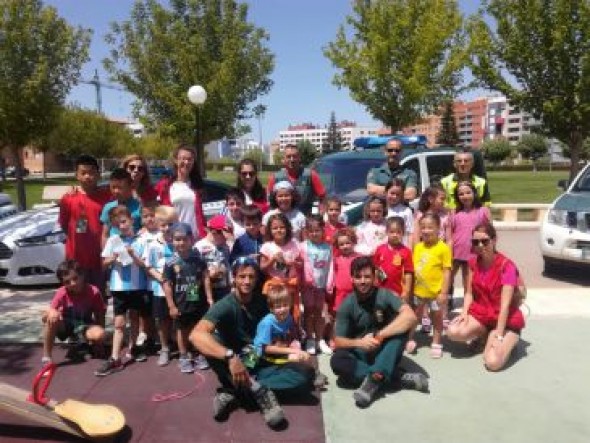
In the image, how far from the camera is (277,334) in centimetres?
398

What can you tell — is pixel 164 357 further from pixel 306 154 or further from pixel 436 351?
pixel 306 154

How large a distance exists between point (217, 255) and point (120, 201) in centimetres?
99

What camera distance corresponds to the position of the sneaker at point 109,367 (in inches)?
176

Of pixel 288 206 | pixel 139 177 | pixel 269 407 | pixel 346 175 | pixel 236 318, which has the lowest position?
pixel 269 407

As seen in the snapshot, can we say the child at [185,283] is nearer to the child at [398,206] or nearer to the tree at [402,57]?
the child at [398,206]

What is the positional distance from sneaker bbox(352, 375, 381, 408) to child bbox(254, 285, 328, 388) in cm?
40

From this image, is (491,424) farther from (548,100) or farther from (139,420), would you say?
(548,100)

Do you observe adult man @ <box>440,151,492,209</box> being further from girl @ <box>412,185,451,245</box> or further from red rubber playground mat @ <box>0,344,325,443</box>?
red rubber playground mat @ <box>0,344,325,443</box>

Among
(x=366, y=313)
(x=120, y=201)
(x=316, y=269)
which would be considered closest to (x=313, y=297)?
(x=316, y=269)

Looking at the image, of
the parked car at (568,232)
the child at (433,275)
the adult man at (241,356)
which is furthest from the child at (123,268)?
the parked car at (568,232)

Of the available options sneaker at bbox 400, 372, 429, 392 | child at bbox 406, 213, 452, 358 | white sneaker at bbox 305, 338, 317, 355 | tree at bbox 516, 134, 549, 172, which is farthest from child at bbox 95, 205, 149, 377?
tree at bbox 516, 134, 549, 172

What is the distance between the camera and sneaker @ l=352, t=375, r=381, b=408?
385cm

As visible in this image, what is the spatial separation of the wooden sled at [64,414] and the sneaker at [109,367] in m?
0.87

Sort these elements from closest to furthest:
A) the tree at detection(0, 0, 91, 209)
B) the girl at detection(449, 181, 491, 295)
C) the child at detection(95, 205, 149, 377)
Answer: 1. the child at detection(95, 205, 149, 377)
2. the girl at detection(449, 181, 491, 295)
3. the tree at detection(0, 0, 91, 209)
